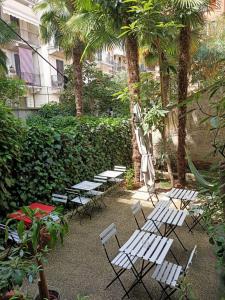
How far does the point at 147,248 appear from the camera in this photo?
3758 millimetres

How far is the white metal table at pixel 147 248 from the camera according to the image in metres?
3.52

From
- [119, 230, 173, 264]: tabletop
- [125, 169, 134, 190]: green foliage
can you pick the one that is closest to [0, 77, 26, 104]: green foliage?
[125, 169, 134, 190]: green foliage

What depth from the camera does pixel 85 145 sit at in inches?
301

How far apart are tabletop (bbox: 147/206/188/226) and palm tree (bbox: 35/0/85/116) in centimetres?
879

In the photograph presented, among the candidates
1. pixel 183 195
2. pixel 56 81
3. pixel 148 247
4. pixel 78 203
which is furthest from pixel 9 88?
pixel 56 81

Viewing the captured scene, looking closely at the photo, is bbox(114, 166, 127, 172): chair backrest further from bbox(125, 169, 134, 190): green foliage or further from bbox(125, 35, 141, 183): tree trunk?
bbox(125, 35, 141, 183): tree trunk

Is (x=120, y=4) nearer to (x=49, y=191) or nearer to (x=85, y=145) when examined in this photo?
(x=85, y=145)

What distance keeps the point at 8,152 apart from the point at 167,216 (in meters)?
3.21

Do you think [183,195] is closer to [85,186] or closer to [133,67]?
[85,186]

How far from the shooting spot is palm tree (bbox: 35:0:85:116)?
12.1 m

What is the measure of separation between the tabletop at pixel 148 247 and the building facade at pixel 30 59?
20111 mm

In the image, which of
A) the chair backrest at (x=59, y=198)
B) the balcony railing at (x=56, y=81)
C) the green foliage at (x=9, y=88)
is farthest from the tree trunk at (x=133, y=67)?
the balcony railing at (x=56, y=81)

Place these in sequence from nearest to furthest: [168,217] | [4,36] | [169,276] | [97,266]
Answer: [169,276] → [97,266] → [168,217] → [4,36]

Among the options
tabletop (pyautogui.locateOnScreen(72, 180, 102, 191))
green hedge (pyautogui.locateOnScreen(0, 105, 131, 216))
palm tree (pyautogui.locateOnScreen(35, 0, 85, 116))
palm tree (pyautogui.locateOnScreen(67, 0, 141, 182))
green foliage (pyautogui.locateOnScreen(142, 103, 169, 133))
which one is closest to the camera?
green hedge (pyautogui.locateOnScreen(0, 105, 131, 216))
